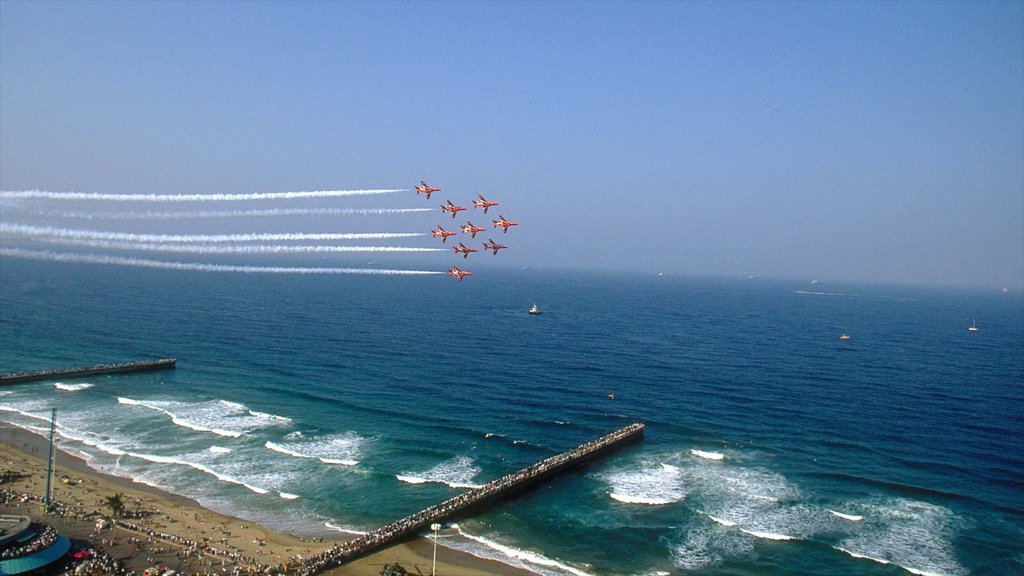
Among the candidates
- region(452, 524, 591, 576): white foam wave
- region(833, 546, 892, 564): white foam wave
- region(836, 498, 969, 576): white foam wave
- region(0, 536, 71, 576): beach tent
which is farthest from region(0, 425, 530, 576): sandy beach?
region(836, 498, 969, 576): white foam wave

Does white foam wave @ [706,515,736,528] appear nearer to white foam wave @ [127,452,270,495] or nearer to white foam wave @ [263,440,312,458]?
white foam wave @ [127,452,270,495]

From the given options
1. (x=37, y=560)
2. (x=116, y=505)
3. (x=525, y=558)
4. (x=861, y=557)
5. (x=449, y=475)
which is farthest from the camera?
(x=449, y=475)

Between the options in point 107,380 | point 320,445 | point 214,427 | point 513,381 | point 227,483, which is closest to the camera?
point 227,483

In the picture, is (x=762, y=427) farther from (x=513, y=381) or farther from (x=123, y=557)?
(x=123, y=557)

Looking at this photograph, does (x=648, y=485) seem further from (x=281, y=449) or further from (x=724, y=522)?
(x=281, y=449)

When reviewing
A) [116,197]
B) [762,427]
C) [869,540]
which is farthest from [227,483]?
[762,427]

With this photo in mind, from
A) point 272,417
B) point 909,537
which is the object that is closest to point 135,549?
point 272,417

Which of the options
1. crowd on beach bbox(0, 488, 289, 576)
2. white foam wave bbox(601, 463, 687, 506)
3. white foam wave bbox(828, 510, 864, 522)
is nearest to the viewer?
crowd on beach bbox(0, 488, 289, 576)
